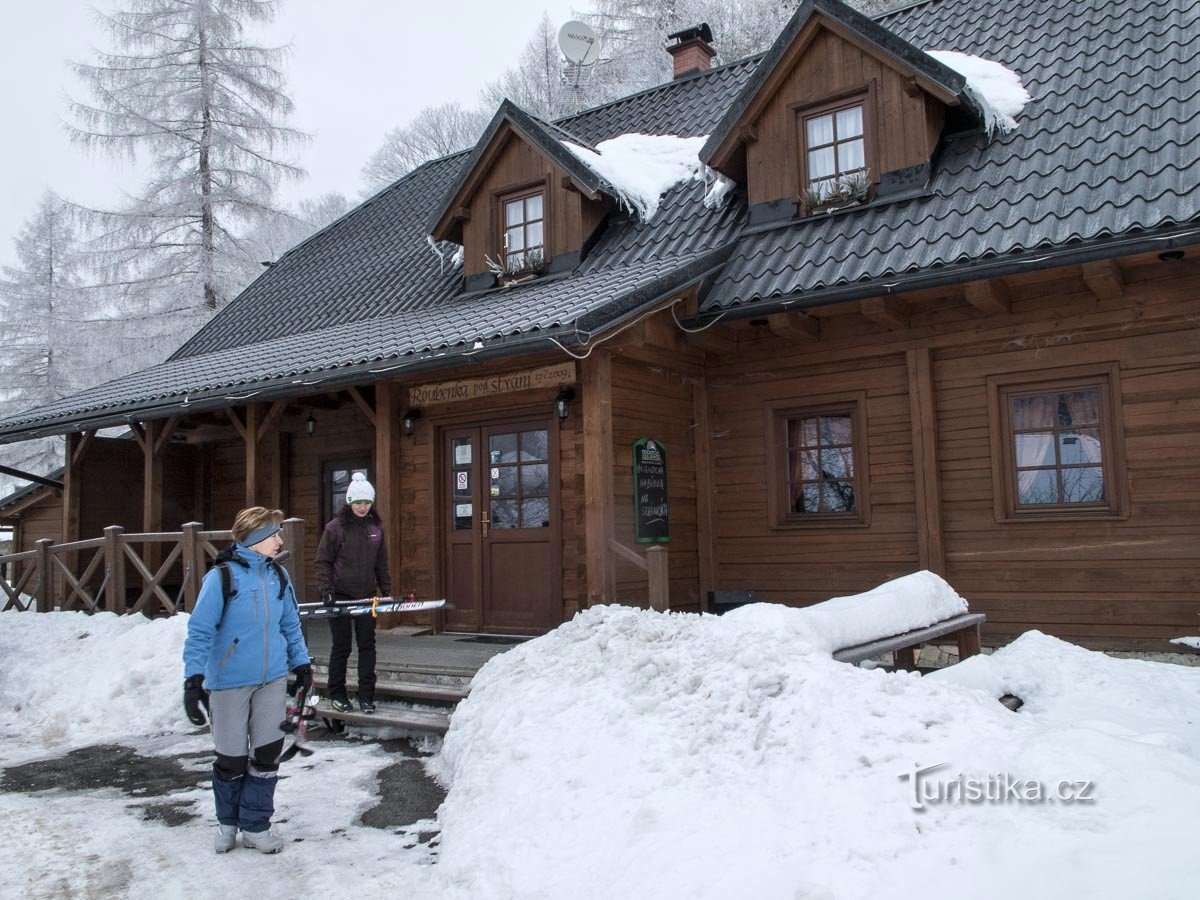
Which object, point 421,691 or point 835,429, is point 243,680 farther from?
point 835,429

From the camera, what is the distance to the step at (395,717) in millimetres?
6801

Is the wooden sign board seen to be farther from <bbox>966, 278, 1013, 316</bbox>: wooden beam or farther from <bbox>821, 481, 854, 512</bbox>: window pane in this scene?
<bbox>966, 278, 1013, 316</bbox>: wooden beam

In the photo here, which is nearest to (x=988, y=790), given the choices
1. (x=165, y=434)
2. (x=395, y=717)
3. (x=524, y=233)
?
(x=395, y=717)

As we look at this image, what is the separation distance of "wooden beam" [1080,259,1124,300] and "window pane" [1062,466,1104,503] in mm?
1431

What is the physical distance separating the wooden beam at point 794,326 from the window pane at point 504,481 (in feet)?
9.68

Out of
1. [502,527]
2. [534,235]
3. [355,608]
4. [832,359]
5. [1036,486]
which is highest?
[534,235]

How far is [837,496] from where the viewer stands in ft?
30.5

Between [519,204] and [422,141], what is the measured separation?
2571 cm

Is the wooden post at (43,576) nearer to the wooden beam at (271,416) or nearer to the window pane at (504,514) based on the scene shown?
the wooden beam at (271,416)

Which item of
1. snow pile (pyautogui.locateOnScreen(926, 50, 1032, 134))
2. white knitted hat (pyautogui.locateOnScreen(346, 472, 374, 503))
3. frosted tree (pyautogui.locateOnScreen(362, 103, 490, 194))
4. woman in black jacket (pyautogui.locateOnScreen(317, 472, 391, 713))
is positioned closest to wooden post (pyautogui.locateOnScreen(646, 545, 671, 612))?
woman in black jacket (pyautogui.locateOnScreen(317, 472, 391, 713))

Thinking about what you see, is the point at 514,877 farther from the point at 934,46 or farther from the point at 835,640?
the point at 934,46

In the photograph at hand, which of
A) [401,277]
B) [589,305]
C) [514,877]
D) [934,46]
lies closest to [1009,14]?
[934,46]

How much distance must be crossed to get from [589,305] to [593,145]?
608cm

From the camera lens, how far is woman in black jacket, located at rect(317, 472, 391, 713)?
7.13 meters
